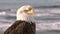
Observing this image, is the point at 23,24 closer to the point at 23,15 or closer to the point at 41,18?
the point at 23,15

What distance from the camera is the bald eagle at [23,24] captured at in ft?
10.6

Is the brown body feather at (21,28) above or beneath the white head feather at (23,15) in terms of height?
beneath

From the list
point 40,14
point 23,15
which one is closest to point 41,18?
point 40,14

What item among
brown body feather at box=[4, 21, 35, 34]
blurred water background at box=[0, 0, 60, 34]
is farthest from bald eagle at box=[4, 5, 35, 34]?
blurred water background at box=[0, 0, 60, 34]

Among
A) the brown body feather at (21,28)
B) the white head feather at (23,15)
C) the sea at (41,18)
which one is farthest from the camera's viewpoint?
the sea at (41,18)

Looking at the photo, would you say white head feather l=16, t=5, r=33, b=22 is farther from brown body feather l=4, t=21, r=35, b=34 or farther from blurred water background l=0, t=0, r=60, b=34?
blurred water background l=0, t=0, r=60, b=34

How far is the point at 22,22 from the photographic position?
132 inches

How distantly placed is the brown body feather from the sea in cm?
97

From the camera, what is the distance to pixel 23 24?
331 centimetres

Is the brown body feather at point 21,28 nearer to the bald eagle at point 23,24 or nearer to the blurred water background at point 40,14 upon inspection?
the bald eagle at point 23,24

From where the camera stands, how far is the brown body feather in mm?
3207

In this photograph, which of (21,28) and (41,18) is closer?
(21,28)

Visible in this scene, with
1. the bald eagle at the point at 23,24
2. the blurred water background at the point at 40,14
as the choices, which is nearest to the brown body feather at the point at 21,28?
the bald eagle at the point at 23,24

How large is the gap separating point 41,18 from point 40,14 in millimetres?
192
